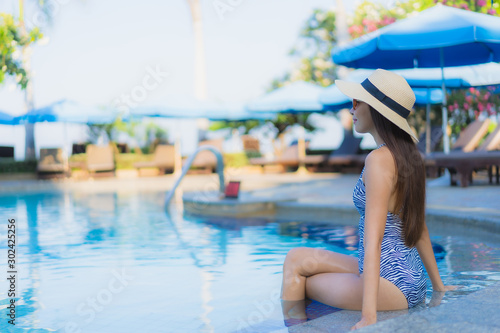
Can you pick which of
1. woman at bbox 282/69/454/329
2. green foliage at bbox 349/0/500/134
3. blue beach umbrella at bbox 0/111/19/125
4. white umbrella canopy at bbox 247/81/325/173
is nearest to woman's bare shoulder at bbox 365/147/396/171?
woman at bbox 282/69/454/329

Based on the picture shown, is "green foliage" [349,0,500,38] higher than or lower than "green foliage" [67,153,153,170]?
higher

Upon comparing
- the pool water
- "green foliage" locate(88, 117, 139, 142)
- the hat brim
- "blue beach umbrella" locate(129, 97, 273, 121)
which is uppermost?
"blue beach umbrella" locate(129, 97, 273, 121)

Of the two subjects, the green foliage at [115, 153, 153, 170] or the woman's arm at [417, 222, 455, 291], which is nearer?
the woman's arm at [417, 222, 455, 291]

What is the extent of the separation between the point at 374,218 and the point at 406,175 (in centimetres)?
27

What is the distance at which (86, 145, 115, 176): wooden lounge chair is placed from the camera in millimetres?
19234

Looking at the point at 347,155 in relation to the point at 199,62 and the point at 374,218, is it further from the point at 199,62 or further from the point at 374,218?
the point at 374,218

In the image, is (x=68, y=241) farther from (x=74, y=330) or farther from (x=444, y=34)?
(x=444, y=34)

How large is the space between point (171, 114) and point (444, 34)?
38.5 feet

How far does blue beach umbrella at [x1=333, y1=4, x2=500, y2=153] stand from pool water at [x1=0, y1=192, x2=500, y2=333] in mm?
3275

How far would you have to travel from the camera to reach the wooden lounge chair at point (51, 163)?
62.5 ft

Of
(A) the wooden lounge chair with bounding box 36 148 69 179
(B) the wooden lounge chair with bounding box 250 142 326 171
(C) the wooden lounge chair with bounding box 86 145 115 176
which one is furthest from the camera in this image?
(C) the wooden lounge chair with bounding box 86 145 115 176

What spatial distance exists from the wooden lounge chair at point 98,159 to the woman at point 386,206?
17178mm

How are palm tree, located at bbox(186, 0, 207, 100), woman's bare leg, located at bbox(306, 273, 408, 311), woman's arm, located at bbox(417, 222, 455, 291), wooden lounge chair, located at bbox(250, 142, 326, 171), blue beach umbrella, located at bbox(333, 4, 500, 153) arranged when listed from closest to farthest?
woman's bare leg, located at bbox(306, 273, 408, 311)
woman's arm, located at bbox(417, 222, 455, 291)
blue beach umbrella, located at bbox(333, 4, 500, 153)
wooden lounge chair, located at bbox(250, 142, 326, 171)
palm tree, located at bbox(186, 0, 207, 100)

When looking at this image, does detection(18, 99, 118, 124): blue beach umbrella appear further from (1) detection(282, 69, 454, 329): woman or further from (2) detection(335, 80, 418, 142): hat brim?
(2) detection(335, 80, 418, 142): hat brim
